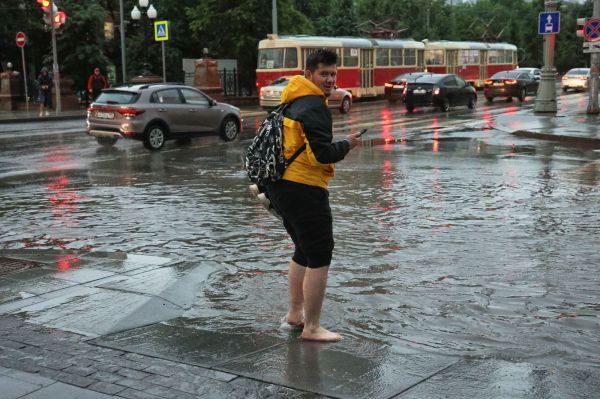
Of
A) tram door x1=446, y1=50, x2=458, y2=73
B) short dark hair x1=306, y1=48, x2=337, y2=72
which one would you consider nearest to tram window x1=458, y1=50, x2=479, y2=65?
tram door x1=446, y1=50, x2=458, y2=73

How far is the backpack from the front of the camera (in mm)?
5023

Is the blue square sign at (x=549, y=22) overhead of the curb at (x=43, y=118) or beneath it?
overhead

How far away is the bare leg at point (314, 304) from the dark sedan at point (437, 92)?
2833 cm

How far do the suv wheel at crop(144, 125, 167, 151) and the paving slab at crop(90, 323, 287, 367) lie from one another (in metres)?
14.0

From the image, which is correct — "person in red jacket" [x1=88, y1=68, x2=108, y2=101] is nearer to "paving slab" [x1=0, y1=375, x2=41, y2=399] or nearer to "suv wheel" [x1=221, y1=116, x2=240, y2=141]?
"suv wheel" [x1=221, y1=116, x2=240, y2=141]

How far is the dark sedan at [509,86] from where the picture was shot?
132 feet

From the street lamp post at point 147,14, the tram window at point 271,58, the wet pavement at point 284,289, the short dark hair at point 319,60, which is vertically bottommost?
the wet pavement at point 284,289

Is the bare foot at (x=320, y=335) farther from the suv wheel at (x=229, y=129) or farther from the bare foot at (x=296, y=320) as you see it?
the suv wheel at (x=229, y=129)

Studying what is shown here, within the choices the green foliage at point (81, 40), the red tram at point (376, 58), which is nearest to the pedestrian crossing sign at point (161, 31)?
the red tram at point (376, 58)

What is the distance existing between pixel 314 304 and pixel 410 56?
43565 millimetres

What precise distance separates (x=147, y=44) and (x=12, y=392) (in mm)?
40903

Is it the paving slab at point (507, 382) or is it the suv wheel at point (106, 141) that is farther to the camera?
the suv wheel at point (106, 141)

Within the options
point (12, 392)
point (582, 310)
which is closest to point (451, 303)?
point (582, 310)

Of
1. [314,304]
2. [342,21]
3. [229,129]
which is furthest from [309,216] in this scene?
[342,21]
